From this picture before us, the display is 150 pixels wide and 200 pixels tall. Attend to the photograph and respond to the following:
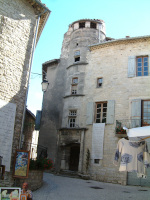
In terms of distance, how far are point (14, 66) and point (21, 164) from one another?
3760mm

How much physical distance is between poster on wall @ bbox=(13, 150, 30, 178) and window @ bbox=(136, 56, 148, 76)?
31.4ft

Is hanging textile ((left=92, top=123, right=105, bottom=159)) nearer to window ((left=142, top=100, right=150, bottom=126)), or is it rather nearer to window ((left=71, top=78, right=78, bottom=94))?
window ((left=142, top=100, right=150, bottom=126))

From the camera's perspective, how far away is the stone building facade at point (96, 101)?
1447cm

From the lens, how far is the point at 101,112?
1565cm

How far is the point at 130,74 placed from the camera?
1520 centimetres

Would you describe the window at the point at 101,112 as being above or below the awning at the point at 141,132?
above

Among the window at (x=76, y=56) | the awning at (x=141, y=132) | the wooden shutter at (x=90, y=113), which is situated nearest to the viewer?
the awning at (x=141, y=132)

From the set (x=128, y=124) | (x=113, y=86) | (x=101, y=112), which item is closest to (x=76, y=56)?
(x=113, y=86)

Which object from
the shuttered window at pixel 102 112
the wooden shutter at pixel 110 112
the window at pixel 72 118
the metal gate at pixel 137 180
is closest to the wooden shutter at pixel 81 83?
the shuttered window at pixel 102 112

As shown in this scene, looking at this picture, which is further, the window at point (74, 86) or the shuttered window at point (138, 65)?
the window at point (74, 86)

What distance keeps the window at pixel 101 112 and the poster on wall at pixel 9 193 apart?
10.9m

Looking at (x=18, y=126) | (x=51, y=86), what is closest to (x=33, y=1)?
(x=18, y=126)

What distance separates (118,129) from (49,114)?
7364 millimetres

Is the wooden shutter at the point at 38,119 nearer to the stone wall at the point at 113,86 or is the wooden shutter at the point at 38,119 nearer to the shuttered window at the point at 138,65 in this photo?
the stone wall at the point at 113,86
